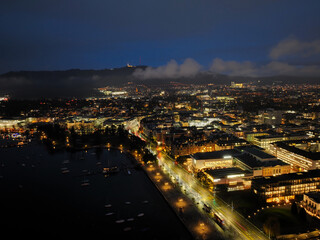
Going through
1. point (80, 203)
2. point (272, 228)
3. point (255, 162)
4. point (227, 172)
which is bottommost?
point (80, 203)

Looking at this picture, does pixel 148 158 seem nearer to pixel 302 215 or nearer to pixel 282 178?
pixel 282 178

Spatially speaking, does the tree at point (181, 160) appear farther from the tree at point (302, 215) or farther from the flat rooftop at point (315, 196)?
the tree at point (302, 215)

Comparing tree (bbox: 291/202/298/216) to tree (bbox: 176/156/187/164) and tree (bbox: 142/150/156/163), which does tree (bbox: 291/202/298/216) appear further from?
tree (bbox: 142/150/156/163)

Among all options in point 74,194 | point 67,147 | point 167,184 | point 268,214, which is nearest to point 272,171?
point 268,214

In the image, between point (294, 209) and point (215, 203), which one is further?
point (215, 203)

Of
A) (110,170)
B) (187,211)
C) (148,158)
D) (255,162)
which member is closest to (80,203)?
(110,170)

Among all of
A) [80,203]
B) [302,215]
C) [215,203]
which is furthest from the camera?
[80,203]

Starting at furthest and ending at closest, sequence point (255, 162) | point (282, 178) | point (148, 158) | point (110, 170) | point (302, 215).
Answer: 1. point (148, 158)
2. point (110, 170)
3. point (255, 162)
4. point (282, 178)
5. point (302, 215)

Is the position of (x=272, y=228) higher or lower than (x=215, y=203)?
higher

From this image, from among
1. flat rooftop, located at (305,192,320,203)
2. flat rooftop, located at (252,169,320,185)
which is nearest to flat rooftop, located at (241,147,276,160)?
flat rooftop, located at (252,169,320,185)
